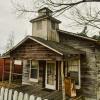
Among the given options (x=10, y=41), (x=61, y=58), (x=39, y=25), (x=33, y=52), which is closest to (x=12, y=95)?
(x=61, y=58)

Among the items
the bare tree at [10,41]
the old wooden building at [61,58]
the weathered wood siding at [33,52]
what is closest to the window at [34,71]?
the old wooden building at [61,58]

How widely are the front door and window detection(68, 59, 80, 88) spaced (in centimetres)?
148

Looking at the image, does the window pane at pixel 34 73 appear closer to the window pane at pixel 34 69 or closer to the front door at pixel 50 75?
the window pane at pixel 34 69

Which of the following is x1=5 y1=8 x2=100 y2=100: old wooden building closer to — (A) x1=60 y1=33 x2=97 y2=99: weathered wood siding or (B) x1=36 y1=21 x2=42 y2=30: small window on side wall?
(A) x1=60 y1=33 x2=97 y2=99: weathered wood siding

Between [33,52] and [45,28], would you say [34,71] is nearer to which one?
[33,52]

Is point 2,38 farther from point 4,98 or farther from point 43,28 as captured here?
point 4,98

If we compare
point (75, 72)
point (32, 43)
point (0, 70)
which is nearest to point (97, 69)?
point (75, 72)

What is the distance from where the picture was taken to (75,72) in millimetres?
13758

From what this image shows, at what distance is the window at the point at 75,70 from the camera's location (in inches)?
534

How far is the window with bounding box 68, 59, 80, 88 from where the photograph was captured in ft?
44.5

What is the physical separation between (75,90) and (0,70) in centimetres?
1096

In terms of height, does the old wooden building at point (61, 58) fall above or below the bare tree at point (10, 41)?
below

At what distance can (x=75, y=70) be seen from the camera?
13.8m

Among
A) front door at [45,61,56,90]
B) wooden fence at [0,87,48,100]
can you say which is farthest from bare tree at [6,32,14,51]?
wooden fence at [0,87,48,100]
